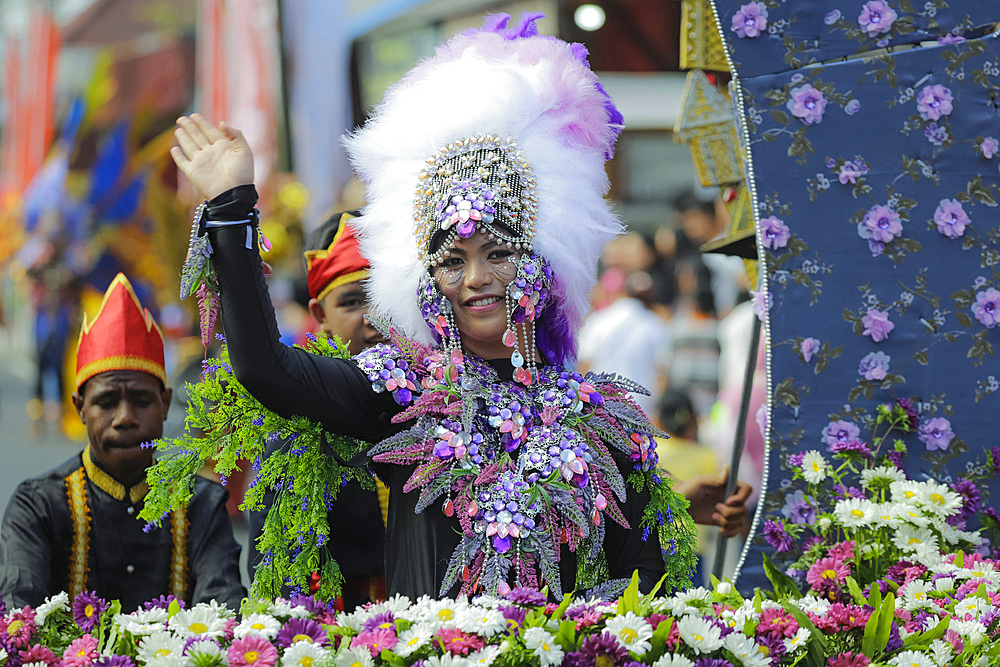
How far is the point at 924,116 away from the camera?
3.17 m

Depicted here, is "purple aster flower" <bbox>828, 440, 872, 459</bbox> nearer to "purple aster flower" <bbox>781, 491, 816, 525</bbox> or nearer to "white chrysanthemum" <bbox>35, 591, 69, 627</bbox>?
"purple aster flower" <bbox>781, 491, 816, 525</bbox>

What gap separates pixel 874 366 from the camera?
10.3 feet

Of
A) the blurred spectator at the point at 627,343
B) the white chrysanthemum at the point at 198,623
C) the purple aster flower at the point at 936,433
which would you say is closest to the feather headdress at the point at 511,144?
the white chrysanthemum at the point at 198,623

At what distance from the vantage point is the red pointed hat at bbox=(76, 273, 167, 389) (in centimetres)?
303

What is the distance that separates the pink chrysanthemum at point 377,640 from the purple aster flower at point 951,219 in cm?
191

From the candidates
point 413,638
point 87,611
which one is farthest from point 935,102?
point 87,611

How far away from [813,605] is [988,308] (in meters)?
1.16

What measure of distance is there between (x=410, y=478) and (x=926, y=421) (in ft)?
5.08

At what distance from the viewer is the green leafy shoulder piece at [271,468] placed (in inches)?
90.4

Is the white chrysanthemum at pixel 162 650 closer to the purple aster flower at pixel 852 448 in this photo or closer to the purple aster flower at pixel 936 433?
the purple aster flower at pixel 852 448

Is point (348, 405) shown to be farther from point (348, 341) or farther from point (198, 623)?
point (348, 341)

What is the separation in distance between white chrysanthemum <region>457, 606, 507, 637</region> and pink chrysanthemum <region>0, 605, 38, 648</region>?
2.49 feet

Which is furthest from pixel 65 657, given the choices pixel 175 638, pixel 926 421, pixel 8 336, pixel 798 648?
pixel 8 336

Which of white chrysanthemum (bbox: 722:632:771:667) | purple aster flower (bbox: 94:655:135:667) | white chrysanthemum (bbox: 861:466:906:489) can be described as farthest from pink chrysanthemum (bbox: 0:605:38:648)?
white chrysanthemum (bbox: 861:466:906:489)
